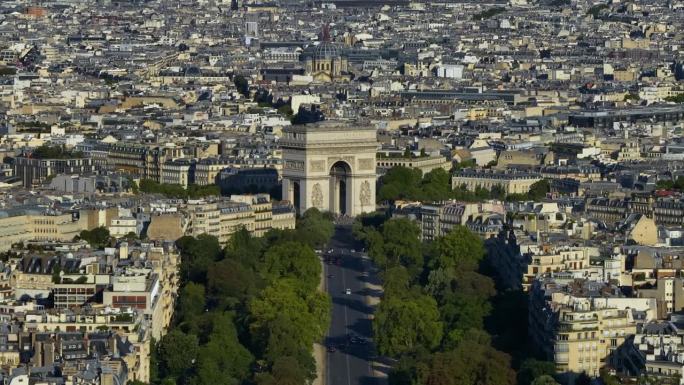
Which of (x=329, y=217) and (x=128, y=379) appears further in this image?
(x=329, y=217)

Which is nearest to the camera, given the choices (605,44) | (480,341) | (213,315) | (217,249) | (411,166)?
(480,341)

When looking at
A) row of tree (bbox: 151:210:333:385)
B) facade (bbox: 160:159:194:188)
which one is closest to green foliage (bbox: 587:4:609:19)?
facade (bbox: 160:159:194:188)

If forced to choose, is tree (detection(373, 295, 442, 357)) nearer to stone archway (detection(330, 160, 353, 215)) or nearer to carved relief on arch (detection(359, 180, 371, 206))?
carved relief on arch (detection(359, 180, 371, 206))

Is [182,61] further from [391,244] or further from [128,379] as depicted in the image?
[128,379]

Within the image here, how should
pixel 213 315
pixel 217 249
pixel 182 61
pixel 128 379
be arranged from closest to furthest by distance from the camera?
pixel 128 379 < pixel 213 315 < pixel 217 249 < pixel 182 61

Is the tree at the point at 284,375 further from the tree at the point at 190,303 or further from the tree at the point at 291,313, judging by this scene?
the tree at the point at 190,303

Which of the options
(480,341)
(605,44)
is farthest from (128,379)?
(605,44)

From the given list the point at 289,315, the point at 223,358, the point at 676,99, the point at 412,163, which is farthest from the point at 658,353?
the point at 676,99

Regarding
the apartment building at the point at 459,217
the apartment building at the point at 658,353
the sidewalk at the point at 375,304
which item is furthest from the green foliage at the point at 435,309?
the apartment building at the point at 658,353
